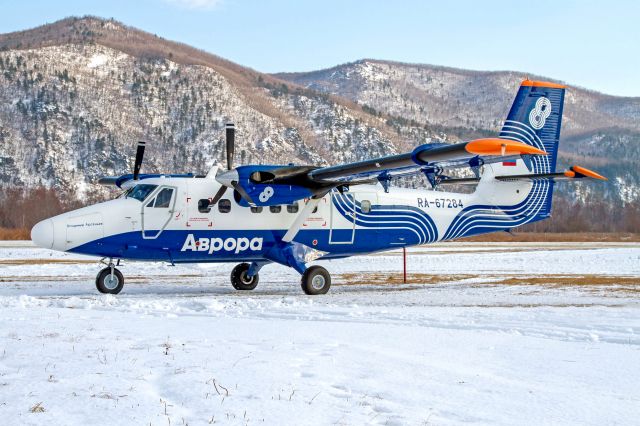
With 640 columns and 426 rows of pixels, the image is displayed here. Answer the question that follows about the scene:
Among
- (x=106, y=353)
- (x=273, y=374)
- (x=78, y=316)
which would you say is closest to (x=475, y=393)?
(x=273, y=374)

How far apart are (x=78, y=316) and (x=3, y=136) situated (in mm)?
166992

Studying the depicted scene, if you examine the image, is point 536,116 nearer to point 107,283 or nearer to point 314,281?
point 314,281

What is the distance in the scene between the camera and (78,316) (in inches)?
435

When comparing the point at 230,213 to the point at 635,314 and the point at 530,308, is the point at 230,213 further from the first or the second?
the point at 635,314

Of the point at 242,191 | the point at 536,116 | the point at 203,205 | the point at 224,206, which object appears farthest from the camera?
the point at 536,116

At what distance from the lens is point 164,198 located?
685 inches

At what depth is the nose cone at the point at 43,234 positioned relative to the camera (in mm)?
16016

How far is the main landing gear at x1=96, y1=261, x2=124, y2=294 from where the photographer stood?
1697 cm

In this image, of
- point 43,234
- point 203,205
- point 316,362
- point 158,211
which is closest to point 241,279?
point 203,205

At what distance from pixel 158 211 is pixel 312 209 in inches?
160

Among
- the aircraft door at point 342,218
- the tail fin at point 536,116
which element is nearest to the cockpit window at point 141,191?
the aircraft door at point 342,218

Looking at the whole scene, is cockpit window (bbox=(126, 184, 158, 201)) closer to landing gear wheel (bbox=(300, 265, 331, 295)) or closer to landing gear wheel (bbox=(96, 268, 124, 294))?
landing gear wheel (bbox=(96, 268, 124, 294))

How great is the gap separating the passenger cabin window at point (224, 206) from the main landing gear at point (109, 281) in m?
2.99

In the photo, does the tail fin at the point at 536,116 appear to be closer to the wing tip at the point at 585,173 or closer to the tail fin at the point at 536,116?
the tail fin at the point at 536,116
